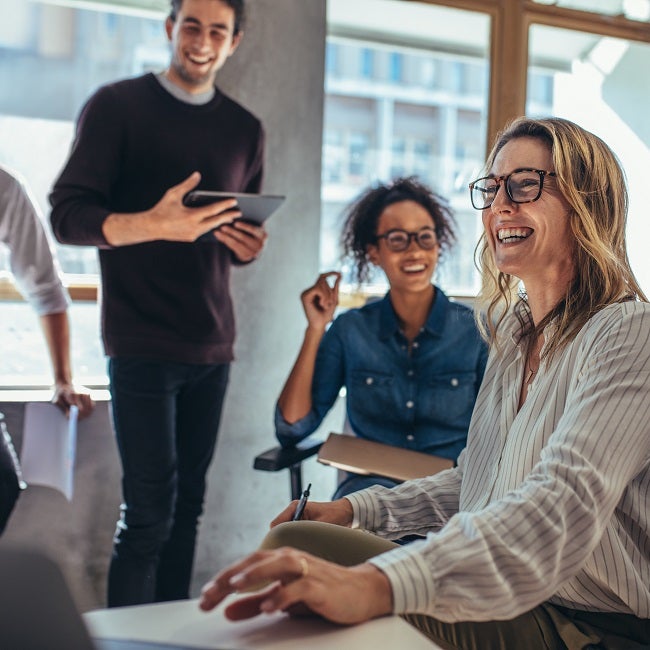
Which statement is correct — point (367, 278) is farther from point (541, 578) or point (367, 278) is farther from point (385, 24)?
point (541, 578)

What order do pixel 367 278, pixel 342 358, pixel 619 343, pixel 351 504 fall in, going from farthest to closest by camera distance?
pixel 367 278 < pixel 342 358 < pixel 351 504 < pixel 619 343

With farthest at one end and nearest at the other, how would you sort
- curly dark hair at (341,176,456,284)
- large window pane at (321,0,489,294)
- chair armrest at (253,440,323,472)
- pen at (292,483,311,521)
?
large window pane at (321,0,489,294) < curly dark hair at (341,176,456,284) < chair armrest at (253,440,323,472) < pen at (292,483,311,521)

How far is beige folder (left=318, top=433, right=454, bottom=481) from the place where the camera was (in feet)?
6.49

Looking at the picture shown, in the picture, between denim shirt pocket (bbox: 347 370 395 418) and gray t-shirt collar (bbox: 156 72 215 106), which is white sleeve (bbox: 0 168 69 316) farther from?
denim shirt pocket (bbox: 347 370 395 418)

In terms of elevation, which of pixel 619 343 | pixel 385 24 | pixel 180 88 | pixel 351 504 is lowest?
pixel 351 504

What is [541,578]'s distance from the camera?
2.97 ft

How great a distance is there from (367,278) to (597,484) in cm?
182

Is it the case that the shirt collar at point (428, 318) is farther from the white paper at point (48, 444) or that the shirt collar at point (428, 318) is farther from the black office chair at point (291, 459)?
the white paper at point (48, 444)

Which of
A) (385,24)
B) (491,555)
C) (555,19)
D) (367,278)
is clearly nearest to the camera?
(491,555)

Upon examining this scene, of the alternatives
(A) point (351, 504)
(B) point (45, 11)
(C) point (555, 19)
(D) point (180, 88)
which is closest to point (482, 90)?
(C) point (555, 19)

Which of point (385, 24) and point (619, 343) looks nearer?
point (619, 343)

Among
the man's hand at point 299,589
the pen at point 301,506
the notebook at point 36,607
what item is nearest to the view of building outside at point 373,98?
the pen at point 301,506

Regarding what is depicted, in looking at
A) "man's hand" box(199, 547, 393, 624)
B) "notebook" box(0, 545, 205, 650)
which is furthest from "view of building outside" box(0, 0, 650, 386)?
"notebook" box(0, 545, 205, 650)

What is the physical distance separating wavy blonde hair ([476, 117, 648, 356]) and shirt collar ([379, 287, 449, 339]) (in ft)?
3.41
